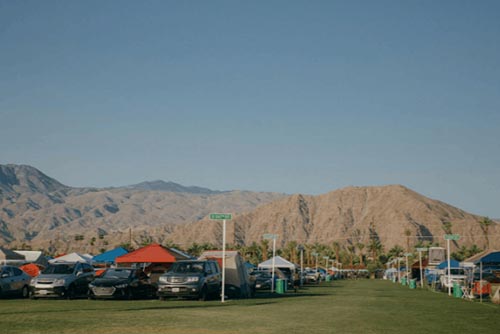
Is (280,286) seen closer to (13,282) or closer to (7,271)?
(13,282)

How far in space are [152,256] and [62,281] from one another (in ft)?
34.0

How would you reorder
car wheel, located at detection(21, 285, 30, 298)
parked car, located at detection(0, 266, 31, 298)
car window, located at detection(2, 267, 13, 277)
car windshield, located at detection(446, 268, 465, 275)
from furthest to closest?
car windshield, located at detection(446, 268, 465, 275), car wheel, located at detection(21, 285, 30, 298), car window, located at detection(2, 267, 13, 277), parked car, located at detection(0, 266, 31, 298)

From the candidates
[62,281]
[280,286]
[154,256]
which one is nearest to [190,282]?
[62,281]

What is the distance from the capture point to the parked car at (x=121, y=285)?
89.4ft

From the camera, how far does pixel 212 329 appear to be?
14.7 meters

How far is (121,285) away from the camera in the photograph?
1080 inches

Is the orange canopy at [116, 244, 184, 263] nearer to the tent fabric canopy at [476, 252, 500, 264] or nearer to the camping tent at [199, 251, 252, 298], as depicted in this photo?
the camping tent at [199, 251, 252, 298]

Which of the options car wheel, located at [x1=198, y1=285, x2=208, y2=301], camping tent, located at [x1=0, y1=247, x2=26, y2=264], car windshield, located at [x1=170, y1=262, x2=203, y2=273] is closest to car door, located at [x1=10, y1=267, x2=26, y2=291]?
car windshield, located at [x1=170, y1=262, x2=203, y2=273]

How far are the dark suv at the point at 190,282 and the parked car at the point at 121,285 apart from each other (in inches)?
60.8

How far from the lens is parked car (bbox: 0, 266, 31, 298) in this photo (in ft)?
90.9

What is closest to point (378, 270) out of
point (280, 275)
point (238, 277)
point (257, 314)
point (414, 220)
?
point (414, 220)

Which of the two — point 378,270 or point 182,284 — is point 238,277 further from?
point 378,270

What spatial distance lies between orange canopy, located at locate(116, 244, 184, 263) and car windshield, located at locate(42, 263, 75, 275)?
26.8 ft

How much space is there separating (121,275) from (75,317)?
11507 millimetres
